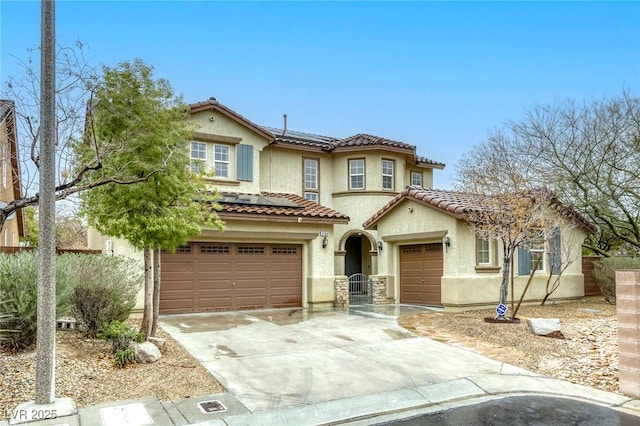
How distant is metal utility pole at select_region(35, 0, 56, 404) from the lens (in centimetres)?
626

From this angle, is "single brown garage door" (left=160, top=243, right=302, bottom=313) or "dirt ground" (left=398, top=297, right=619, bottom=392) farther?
"single brown garage door" (left=160, top=243, right=302, bottom=313)

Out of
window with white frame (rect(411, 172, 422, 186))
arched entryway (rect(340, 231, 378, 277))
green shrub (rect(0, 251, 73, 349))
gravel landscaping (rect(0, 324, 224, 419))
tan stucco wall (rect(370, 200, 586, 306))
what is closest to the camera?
gravel landscaping (rect(0, 324, 224, 419))

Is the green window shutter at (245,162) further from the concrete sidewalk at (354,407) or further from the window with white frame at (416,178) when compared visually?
the concrete sidewalk at (354,407)

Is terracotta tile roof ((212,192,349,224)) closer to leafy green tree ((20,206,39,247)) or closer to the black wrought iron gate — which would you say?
the black wrought iron gate

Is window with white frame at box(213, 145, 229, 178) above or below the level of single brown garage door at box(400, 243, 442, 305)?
above

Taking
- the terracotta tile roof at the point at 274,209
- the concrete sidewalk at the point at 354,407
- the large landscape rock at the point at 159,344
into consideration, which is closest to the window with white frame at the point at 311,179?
the terracotta tile roof at the point at 274,209

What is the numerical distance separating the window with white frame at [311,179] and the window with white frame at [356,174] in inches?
59.2

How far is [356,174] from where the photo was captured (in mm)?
21422

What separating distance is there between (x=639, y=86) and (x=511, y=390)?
17544mm

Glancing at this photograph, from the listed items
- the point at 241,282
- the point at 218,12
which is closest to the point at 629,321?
the point at 241,282

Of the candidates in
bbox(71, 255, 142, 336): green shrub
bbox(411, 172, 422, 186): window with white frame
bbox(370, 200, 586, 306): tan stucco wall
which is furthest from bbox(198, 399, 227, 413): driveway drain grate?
bbox(411, 172, 422, 186): window with white frame

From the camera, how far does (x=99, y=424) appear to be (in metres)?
5.89

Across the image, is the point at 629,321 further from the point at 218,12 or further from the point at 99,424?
the point at 218,12

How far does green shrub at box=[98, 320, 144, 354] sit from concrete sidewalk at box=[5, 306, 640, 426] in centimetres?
120
